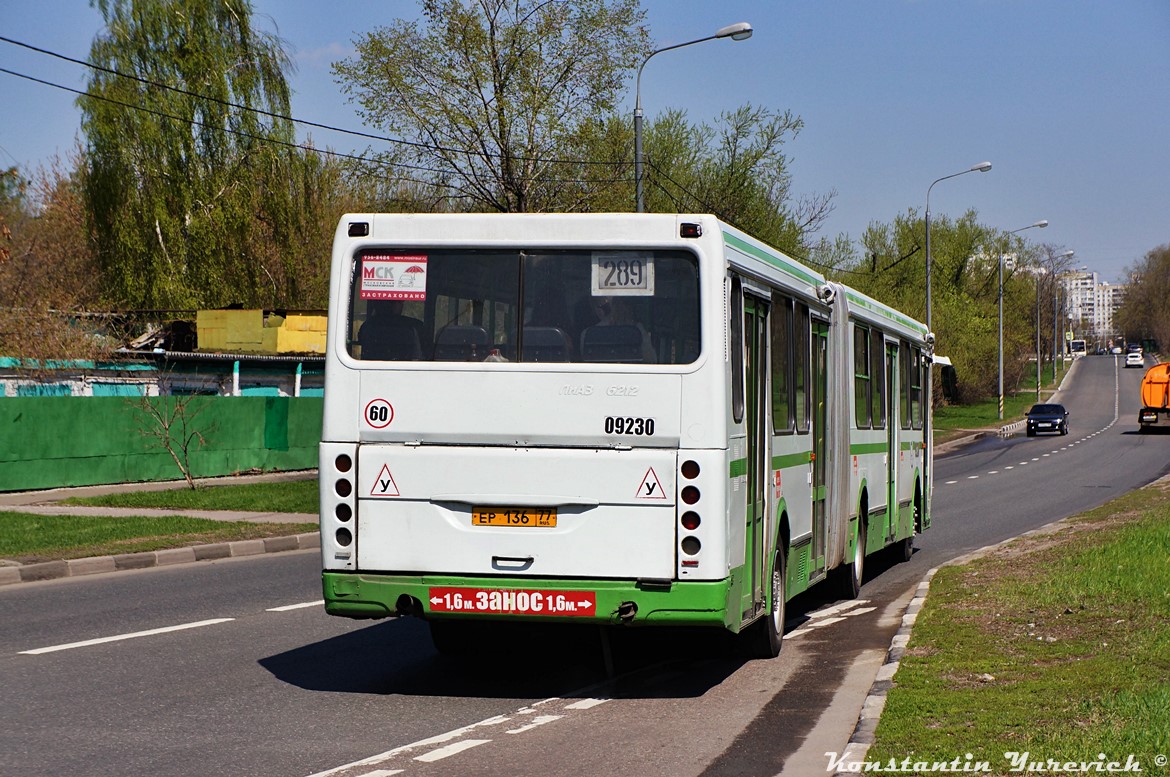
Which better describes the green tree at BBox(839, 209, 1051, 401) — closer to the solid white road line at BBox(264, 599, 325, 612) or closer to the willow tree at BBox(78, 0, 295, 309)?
the willow tree at BBox(78, 0, 295, 309)

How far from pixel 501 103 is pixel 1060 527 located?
75.8ft

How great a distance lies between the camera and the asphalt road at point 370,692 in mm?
7289

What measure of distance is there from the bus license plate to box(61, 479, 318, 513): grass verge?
620 inches

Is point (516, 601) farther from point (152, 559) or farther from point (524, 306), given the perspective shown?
point (152, 559)

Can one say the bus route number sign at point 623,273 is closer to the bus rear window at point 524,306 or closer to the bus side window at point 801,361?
the bus rear window at point 524,306

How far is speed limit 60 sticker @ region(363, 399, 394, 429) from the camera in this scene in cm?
895

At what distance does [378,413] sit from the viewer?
895cm

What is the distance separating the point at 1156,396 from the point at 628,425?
2400 inches

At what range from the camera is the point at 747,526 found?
30.6 feet

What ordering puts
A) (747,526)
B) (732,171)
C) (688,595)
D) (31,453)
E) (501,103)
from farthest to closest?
(732,171)
(501,103)
(31,453)
(747,526)
(688,595)

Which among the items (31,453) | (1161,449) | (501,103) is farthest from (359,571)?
(1161,449)

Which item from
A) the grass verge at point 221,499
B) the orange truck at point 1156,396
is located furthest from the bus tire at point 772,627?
the orange truck at point 1156,396

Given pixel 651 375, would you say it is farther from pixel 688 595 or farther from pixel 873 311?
pixel 873 311

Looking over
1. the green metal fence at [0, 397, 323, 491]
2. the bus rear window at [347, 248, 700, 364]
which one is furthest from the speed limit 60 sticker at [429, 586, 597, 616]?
the green metal fence at [0, 397, 323, 491]
